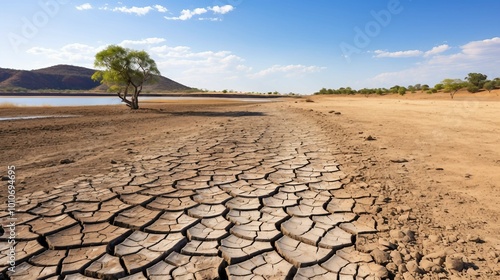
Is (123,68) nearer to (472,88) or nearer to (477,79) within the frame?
(472,88)

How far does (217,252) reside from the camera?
87.3 inches

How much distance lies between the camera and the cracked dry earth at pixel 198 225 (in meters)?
2.03

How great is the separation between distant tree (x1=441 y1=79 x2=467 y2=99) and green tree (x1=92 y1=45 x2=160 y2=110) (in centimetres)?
3838

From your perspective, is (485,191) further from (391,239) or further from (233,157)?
(233,157)

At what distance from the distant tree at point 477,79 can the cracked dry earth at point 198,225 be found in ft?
170

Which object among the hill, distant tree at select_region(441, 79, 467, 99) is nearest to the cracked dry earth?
distant tree at select_region(441, 79, 467, 99)

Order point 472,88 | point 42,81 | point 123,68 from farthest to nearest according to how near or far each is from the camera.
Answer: point 42,81, point 472,88, point 123,68

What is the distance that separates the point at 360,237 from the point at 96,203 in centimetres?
266

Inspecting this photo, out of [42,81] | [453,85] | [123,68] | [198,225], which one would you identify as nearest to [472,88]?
[453,85]

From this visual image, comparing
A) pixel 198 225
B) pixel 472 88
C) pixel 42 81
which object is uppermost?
pixel 42 81

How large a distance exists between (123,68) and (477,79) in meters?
51.1

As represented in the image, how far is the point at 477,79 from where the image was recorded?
1780 inches

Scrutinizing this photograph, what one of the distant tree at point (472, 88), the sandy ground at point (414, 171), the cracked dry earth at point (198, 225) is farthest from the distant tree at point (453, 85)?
the cracked dry earth at point (198, 225)

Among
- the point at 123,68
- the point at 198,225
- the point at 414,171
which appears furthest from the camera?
the point at 123,68
